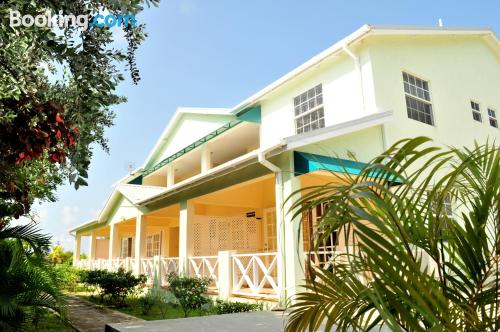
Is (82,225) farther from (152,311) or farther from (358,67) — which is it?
(358,67)

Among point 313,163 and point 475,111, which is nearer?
point 313,163

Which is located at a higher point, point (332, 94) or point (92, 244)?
point (332, 94)

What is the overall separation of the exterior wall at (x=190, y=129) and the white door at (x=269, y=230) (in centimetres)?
367

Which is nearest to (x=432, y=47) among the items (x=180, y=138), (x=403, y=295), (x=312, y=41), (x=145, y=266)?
(x=312, y=41)

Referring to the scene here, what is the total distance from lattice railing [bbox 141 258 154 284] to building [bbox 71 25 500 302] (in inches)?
1.5

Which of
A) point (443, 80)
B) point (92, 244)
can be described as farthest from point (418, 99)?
point (92, 244)

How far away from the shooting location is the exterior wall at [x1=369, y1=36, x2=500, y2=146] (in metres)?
9.81

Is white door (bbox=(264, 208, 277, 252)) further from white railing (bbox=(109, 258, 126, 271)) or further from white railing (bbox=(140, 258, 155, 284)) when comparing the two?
white railing (bbox=(109, 258, 126, 271))

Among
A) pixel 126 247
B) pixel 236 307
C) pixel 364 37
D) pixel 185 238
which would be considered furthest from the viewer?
pixel 126 247

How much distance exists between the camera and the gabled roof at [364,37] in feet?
31.4

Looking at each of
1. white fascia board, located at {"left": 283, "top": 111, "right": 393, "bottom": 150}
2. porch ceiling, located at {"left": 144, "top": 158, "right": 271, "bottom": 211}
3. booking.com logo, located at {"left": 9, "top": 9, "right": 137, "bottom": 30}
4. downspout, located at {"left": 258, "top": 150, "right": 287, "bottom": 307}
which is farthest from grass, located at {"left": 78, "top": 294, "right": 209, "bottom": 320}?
booking.com logo, located at {"left": 9, "top": 9, "right": 137, "bottom": 30}

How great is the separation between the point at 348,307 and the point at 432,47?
37.3 ft

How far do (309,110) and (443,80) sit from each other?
4.30 meters

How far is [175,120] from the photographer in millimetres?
17141
